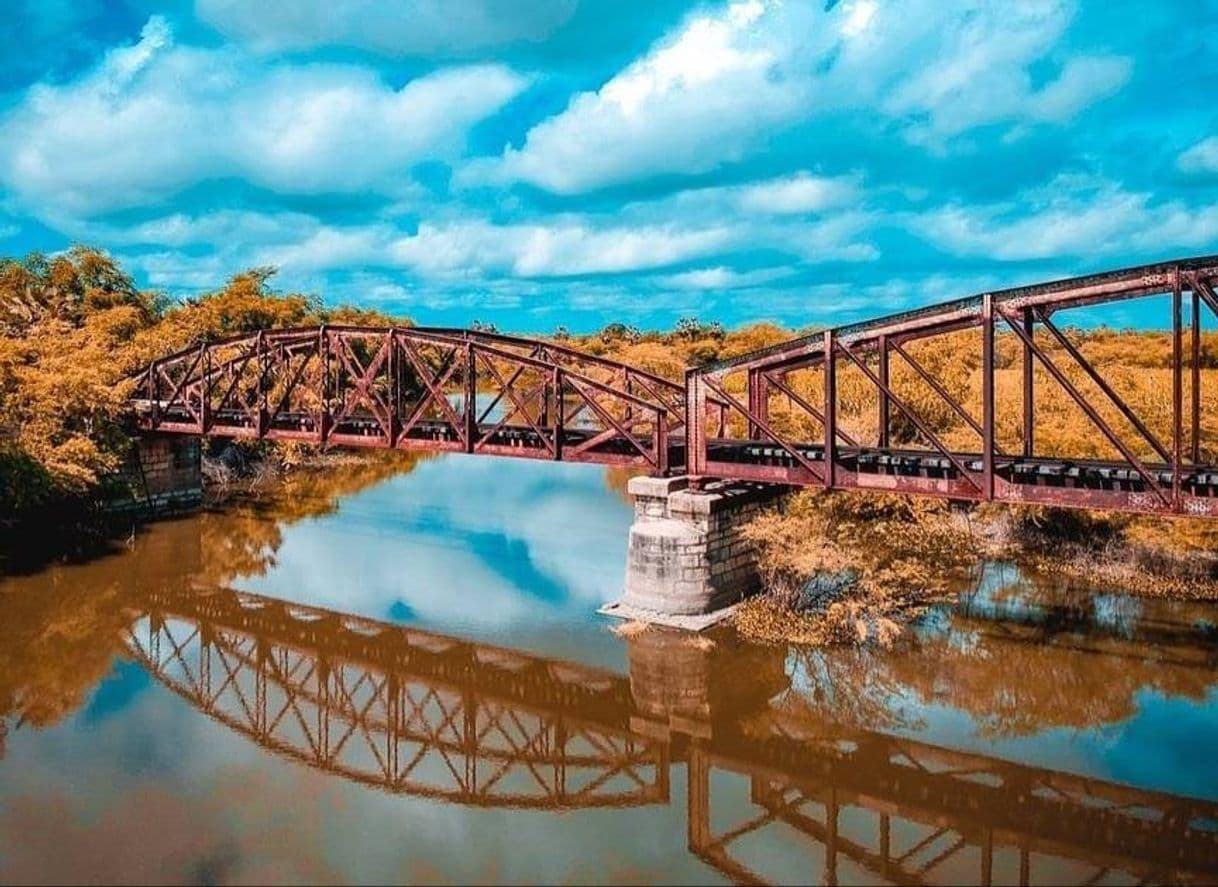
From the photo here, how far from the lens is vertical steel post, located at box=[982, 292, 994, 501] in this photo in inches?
704

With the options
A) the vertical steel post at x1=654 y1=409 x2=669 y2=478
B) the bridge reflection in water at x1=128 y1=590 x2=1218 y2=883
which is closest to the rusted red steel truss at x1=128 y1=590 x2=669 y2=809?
the bridge reflection in water at x1=128 y1=590 x2=1218 y2=883

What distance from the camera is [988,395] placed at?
1786 centimetres

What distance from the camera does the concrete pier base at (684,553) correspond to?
22.1m

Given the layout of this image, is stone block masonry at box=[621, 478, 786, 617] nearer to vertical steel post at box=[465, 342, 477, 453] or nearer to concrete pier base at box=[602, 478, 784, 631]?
concrete pier base at box=[602, 478, 784, 631]

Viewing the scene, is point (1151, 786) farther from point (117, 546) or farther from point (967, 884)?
point (117, 546)

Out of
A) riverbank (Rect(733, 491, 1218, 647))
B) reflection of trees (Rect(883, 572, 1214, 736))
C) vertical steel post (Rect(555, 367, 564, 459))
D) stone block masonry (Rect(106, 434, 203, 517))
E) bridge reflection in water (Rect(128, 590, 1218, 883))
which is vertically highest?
vertical steel post (Rect(555, 367, 564, 459))

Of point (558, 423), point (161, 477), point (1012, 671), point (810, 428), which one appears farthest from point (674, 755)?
point (161, 477)

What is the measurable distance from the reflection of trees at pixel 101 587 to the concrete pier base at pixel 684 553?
39.6 ft

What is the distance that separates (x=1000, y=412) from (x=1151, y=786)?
63.7 ft

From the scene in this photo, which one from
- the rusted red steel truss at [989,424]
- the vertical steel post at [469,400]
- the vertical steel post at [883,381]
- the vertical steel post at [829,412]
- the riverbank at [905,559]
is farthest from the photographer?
the vertical steel post at [469,400]

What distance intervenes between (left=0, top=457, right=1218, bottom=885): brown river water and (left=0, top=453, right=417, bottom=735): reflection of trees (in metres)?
0.13

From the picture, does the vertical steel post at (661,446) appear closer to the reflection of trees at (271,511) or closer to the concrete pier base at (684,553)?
the concrete pier base at (684,553)

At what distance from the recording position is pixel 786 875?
12.8m

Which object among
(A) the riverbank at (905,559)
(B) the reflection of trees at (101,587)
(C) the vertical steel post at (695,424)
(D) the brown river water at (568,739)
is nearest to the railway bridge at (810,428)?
(C) the vertical steel post at (695,424)
